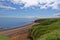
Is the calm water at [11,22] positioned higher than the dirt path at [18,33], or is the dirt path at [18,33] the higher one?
the calm water at [11,22]

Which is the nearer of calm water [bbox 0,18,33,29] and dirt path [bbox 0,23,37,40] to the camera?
dirt path [bbox 0,23,37,40]

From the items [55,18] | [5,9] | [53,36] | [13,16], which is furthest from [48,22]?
[53,36]

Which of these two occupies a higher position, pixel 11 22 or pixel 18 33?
pixel 11 22

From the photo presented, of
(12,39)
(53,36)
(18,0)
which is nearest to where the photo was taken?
(53,36)

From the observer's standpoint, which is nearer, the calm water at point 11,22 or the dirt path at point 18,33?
the dirt path at point 18,33

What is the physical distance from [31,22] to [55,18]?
2.22 ft

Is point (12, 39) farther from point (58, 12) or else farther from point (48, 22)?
point (58, 12)

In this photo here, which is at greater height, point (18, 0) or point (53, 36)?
point (18, 0)

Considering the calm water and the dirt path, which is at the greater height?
the calm water

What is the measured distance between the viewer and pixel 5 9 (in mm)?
4172

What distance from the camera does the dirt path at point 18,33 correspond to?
13.0 ft

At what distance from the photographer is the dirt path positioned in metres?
3.95

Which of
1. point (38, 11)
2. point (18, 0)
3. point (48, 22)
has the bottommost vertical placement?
point (48, 22)

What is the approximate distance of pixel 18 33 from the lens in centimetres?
401
